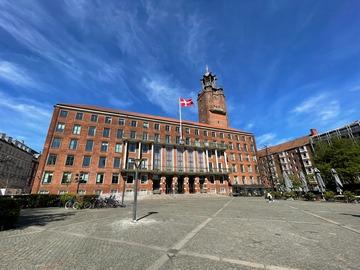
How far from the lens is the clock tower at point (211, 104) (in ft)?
179

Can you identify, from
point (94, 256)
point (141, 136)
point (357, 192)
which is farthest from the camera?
point (141, 136)

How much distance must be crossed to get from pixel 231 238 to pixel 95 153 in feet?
107

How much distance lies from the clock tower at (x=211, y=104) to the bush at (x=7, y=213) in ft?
157

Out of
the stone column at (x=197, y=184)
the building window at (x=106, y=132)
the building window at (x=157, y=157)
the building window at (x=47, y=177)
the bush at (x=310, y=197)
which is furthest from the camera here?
the stone column at (x=197, y=184)

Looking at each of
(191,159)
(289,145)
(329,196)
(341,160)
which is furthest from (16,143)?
(289,145)

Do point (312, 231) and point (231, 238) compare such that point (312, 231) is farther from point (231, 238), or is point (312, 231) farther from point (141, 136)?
point (141, 136)

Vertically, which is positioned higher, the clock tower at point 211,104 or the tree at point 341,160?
the clock tower at point 211,104

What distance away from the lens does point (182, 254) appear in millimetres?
5336

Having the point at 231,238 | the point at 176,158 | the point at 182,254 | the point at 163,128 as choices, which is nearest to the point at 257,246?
the point at 231,238

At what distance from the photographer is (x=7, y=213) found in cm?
849

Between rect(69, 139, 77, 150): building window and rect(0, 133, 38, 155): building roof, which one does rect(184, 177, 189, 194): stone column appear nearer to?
rect(69, 139, 77, 150): building window

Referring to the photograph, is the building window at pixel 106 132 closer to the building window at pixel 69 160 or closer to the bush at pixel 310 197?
the building window at pixel 69 160

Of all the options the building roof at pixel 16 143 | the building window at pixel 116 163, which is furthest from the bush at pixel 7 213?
the building roof at pixel 16 143

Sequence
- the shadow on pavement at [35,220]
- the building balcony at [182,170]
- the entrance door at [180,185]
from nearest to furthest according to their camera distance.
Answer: the shadow on pavement at [35,220] → the building balcony at [182,170] → the entrance door at [180,185]
